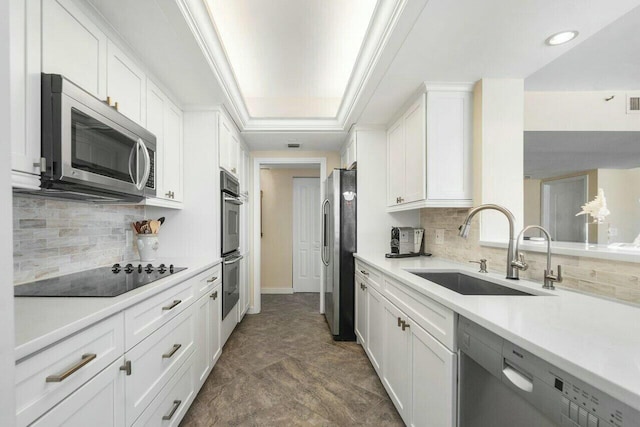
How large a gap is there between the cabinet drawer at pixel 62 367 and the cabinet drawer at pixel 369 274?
1.66 meters

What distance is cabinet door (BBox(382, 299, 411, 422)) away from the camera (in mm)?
1631

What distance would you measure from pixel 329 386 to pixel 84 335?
1768 millimetres

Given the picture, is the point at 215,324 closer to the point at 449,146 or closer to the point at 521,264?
the point at 521,264

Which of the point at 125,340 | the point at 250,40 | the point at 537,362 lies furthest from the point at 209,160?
the point at 537,362

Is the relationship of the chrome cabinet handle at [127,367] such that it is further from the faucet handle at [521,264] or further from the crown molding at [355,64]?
the faucet handle at [521,264]

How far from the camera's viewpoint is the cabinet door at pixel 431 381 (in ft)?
3.89

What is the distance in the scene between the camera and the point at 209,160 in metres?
2.58

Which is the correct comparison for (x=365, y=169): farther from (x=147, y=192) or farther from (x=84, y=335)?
(x=84, y=335)

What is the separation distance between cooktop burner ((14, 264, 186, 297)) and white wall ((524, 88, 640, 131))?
123 inches

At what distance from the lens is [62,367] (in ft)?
2.80

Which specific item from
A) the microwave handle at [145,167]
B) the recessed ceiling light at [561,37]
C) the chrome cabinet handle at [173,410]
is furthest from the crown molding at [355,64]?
the chrome cabinet handle at [173,410]

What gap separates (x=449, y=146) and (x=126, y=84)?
2239mm

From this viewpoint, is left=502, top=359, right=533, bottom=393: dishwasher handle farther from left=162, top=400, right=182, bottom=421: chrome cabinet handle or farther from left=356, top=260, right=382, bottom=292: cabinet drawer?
left=162, top=400, right=182, bottom=421: chrome cabinet handle

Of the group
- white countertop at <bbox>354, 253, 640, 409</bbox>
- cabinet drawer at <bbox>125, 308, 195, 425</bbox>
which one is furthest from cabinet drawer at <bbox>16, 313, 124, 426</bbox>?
white countertop at <bbox>354, 253, 640, 409</bbox>
